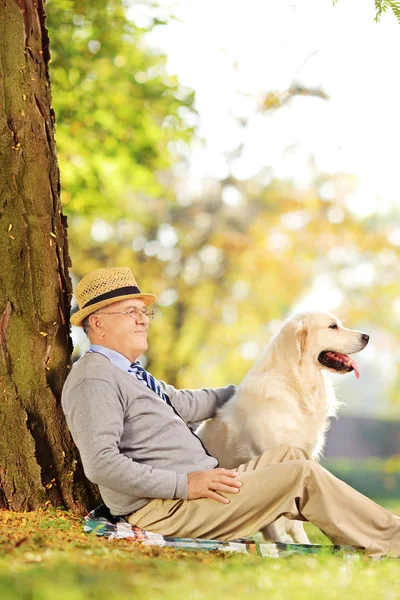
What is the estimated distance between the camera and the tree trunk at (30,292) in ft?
13.4

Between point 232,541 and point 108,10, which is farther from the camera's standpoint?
point 108,10


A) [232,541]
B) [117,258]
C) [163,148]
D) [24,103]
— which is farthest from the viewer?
[117,258]

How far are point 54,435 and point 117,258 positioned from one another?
15.7 metres

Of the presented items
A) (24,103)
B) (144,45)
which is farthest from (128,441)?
(144,45)

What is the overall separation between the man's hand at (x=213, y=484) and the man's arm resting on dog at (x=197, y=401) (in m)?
0.80

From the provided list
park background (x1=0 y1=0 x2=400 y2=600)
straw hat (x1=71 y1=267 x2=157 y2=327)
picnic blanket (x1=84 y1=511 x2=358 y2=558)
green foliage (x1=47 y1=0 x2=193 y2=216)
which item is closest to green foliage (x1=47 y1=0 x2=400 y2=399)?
park background (x1=0 y1=0 x2=400 y2=600)

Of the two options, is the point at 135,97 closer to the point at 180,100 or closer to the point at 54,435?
the point at 180,100

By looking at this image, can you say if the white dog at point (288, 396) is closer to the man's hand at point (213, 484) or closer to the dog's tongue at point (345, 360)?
the dog's tongue at point (345, 360)

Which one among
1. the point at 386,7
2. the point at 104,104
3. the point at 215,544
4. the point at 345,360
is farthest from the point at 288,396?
the point at 104,104

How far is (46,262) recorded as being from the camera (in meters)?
4.30

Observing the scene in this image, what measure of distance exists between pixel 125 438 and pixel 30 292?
104cm

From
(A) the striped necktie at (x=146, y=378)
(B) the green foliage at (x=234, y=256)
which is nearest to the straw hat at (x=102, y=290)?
(A) the striped necktie at (x=146, y=378)

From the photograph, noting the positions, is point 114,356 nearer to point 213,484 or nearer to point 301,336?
point 213,484

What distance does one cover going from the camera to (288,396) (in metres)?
4.70
